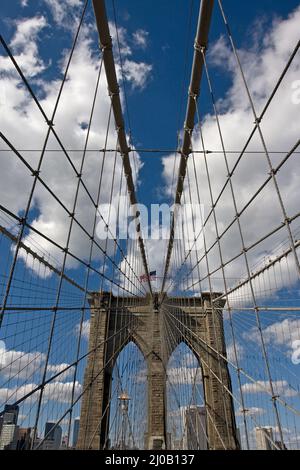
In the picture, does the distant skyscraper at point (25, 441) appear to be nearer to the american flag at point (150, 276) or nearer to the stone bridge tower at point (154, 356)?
the stone bridge tower at point (154, 356)

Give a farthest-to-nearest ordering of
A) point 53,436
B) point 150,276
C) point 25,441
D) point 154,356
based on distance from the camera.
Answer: point 150,276 < point 154,356 < point 53,436 < point 25,441

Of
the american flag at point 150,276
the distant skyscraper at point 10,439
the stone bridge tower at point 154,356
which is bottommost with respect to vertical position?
the distant skyscraper at point 10,439

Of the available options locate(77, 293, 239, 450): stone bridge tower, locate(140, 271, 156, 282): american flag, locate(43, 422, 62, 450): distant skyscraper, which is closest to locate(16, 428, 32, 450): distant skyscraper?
locate(43, 422, 62, 450): distant skyscraper

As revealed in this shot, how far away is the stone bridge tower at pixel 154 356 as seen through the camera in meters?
13.3

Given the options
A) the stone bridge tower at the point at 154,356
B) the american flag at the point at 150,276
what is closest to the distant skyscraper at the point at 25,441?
the stone bridge tower at the point at 154,356

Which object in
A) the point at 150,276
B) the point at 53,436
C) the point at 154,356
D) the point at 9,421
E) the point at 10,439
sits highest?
the point at 150,276

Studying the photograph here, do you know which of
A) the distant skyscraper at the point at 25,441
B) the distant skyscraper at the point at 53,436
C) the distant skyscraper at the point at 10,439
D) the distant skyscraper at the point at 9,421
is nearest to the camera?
the distant skyscraper at the point at 9,421

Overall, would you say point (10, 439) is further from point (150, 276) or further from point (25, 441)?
point (150, 276)

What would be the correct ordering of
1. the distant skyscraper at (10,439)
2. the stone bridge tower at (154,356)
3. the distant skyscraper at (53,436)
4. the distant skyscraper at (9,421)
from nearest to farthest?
the distant skyscraper at (9,421) < the distant skyscraper at (53,436) < the distant skyscraper at (10,439) < the stone bridge tower at (154,356)

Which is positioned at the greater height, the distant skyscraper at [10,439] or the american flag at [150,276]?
the american flag at [150,276]

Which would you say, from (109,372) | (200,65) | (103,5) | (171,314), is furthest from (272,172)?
(109,372)

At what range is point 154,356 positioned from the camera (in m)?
15.1

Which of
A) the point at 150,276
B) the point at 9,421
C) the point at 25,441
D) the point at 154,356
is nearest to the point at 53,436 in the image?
the point at 9,421
